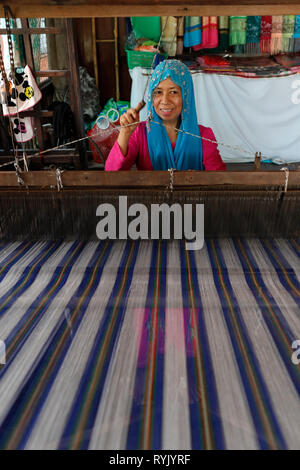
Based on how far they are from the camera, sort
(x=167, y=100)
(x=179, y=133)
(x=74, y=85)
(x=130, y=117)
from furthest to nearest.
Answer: (x=74, y=85) < (x=179, y=133) < (x=167, y=100) < (x=130, y=117)

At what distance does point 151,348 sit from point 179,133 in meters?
1.52

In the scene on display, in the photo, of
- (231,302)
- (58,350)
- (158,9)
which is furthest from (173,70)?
(58,350)

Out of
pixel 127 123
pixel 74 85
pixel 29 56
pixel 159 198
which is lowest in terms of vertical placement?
pixel 159 198

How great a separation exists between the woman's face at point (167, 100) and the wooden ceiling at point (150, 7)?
2.51 ft

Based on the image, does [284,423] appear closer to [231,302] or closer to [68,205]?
[231,302]

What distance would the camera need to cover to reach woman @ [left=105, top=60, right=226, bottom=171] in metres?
2.04

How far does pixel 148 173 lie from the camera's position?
147cm

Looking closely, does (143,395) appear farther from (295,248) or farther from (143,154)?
(143,154)

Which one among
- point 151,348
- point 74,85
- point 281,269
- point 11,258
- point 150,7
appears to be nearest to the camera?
point 151,348

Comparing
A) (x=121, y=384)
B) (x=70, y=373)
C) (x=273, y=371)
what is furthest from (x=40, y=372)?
(x=273, y=371)

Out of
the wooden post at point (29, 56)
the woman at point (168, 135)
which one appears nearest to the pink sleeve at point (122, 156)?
the woman at point (168, 135)

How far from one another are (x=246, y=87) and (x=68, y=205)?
14.3 ft

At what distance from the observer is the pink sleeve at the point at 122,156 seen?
2.10 meters

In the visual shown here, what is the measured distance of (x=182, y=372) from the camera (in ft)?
2.92
